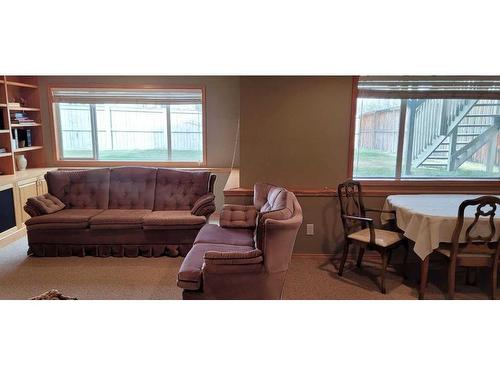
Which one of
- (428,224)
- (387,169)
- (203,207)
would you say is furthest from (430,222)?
(203,207)

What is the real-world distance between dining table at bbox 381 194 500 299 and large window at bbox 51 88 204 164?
140 inches

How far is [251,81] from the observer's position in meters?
3.62

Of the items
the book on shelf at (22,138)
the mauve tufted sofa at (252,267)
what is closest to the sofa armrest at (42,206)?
the book on shelf at (22,138)

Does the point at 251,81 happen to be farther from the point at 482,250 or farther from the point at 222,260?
the point at 482,250

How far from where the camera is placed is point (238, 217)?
360 centimetres

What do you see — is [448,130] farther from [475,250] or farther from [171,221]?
[171,221]

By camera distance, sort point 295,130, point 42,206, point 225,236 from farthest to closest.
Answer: point 42,206, point 295,130, point 225,236

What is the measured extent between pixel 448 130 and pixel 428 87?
1.88 ft

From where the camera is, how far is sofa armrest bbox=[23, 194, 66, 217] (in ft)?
13.2

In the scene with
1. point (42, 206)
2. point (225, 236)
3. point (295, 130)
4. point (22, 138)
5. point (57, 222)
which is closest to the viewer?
point (225, 236)

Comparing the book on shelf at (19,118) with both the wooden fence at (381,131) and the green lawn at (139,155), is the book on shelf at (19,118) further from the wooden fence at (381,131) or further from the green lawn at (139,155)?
the wooden fence at (381,131)

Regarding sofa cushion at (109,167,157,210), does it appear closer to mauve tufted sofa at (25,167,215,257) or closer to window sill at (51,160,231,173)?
mauve tufted sofa at (25,167,215,257)

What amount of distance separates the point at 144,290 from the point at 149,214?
1.20m
